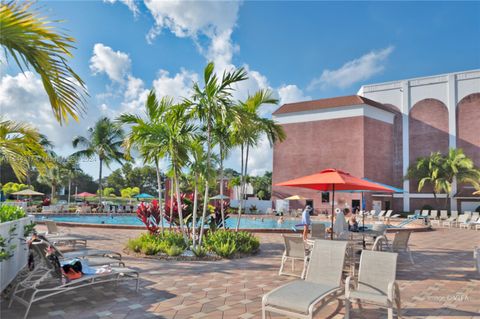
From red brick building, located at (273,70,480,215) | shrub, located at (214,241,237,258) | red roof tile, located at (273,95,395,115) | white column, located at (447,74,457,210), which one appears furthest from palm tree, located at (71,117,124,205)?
white column, located at (447,74,457,210)

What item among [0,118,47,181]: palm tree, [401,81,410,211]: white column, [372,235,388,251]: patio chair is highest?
[401,81,410,211]: white column

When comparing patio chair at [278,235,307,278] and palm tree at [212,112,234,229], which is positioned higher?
palm tree at [212,112,234,229]

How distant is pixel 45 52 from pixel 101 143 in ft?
94.8

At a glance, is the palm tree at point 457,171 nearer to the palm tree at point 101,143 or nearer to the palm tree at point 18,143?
the palm tree at point 101,143

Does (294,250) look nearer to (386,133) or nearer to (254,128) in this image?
(254,128)

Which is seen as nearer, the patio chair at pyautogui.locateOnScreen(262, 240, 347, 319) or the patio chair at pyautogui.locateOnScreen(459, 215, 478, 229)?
the patio chair at pyautogui.locateOnScreen(262, 240, 347, 319)

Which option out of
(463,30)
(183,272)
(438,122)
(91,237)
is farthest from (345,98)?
(183,272)

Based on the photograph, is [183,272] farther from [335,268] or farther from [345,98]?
[345,98]

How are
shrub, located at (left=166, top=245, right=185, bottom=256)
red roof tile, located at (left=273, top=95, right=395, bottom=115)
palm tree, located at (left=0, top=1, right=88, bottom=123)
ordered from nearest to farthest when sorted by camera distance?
palm tree, located at (left=0, top=1, right=88, bottom=123) → shrub, located at (left=166, top=245, right=185, bottom=256) → red roof tile, located at (left=273, top=95, right=395, bottom=115)

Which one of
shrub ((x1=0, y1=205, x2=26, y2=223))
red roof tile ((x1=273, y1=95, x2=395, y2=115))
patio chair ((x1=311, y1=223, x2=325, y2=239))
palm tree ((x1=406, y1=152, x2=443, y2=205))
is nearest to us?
shrub ((x1=0, y1=205, x2=26, y2=223))

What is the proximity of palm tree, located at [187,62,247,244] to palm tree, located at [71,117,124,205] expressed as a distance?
74.4ft

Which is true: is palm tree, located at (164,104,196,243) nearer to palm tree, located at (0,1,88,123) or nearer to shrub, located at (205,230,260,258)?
shrub, located at (205,230,260,258)

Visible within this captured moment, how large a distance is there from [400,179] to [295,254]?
35.4m

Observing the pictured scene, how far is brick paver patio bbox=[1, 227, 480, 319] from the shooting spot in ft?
14.7
